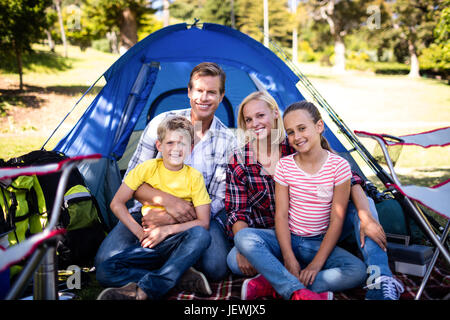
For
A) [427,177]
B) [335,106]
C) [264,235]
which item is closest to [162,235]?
[264,235]

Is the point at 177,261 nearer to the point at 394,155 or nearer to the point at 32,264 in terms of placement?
the point at 32,264

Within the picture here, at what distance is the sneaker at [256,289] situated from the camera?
5.94ft

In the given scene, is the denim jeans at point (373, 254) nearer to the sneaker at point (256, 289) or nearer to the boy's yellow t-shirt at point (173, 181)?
the sneaker at point (256, 289)

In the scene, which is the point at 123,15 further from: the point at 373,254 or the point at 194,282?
the point at 373,254

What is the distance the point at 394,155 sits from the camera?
213cm

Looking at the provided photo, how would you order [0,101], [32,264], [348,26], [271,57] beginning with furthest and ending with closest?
[348,26]
[0,101]
[271,57]
[32,264]

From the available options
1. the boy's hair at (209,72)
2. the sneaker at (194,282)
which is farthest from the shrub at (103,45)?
the sneaker at (194,282)

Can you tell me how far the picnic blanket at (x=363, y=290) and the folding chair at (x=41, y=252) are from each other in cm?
64

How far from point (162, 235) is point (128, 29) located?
12.4 meters

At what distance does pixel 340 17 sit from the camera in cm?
2273

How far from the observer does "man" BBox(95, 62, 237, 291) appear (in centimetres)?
206

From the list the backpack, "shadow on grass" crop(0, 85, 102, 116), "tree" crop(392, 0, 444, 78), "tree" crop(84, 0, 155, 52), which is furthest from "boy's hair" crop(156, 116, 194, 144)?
"tree" crop(392, 0, 444, 78)
